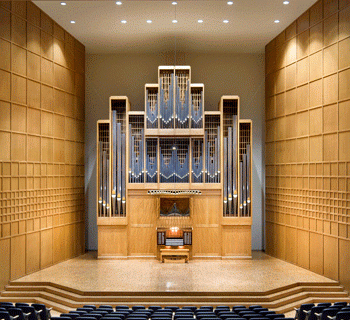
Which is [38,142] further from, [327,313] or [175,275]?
[327,313]

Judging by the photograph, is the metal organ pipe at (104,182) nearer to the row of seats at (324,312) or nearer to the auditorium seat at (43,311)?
the auditorium seat at (43,311)

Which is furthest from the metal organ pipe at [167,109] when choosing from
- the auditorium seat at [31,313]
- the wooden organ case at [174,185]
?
the auditorium seat at [31,313]

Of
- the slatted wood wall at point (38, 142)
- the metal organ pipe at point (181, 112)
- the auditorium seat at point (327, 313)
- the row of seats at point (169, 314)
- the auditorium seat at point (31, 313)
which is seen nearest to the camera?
the row of seats at point (169, 314)

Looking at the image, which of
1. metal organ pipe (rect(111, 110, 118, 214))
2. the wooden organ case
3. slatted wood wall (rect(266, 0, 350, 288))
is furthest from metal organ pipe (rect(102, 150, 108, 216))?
slatted wood wall (rect(266, 0, 350, 288))

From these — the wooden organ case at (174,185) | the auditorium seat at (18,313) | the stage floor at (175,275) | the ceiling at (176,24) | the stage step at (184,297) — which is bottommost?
the stage step at (184,297)

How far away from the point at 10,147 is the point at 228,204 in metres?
6.07

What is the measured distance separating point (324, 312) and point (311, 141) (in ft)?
17.4

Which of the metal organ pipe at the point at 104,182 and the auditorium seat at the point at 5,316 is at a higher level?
the metal organ pipe at the point at 104,182

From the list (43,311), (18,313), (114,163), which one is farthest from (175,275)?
(18,313)

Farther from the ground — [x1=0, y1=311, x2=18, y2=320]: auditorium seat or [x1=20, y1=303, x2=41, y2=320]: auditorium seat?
[x1=0, y1=311, x2=18, y2=320]: auditorium seat

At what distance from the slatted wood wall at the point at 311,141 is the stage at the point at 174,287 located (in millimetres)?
762

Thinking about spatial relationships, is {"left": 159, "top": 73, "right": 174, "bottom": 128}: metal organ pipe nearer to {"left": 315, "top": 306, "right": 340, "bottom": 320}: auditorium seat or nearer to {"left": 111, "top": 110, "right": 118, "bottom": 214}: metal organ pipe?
{"left": 111, "top": 110, "right": 118, "bottom": 214}: metal organ pipe

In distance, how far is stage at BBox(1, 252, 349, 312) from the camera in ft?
31.0

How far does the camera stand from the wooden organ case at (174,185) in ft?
42.9
